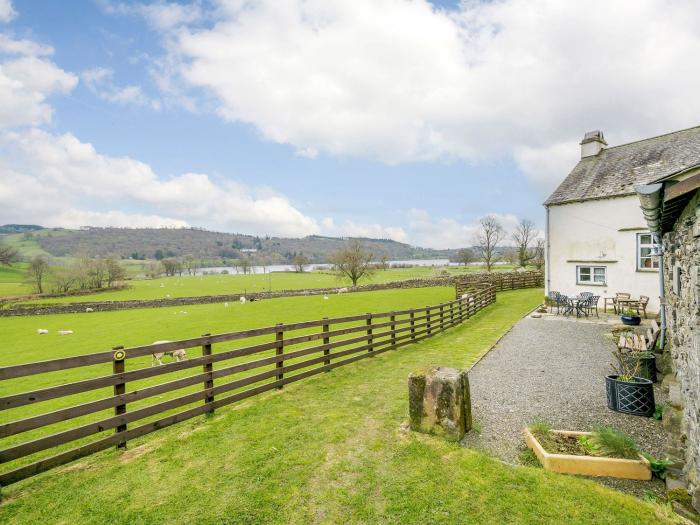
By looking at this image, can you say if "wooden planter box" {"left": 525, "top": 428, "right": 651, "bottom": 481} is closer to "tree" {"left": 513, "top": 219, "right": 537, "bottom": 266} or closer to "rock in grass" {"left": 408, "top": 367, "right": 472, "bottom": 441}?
"rock in grass" {"left": 408, "top": 367, "right": 472, "bottom": 441}

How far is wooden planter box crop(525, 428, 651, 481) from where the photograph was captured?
4.21 meters

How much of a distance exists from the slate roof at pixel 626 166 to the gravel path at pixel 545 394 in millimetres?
10578

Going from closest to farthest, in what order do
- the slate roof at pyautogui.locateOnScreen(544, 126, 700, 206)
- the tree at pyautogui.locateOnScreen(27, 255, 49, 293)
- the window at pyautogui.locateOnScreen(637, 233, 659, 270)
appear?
the window at pyautogui.locateOnScreen(637, 233, 659, 270)
the slate roof at pyautogui.locateOnScreen(544, 126, 700, 206)
the tree at pyautogui.locateOnScreen(27, 255, 49, 293)

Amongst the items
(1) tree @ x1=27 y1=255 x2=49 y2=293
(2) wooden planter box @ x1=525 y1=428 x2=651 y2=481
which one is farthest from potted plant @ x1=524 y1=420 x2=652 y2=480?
(1) tree @ x1=27 y1=255 x2=49 y2=293

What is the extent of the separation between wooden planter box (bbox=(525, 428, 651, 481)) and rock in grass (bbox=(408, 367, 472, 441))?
1.15 metres


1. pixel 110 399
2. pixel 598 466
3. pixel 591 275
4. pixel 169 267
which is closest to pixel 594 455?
pixel 598 466

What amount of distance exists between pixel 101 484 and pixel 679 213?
27.2 ft

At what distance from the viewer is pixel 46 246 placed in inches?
6845

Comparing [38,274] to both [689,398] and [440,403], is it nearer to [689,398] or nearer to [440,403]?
[440,403]

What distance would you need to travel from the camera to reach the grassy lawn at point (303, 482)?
11.8 feet

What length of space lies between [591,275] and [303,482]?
2058 centimetres

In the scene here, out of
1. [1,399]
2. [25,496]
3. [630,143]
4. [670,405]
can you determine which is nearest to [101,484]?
[25,496]

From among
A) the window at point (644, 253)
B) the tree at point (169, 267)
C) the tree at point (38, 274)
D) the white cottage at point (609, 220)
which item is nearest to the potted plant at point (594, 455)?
the white cottage at point (609, 220)

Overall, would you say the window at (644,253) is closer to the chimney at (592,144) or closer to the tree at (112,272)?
the chimney at (592,144)
